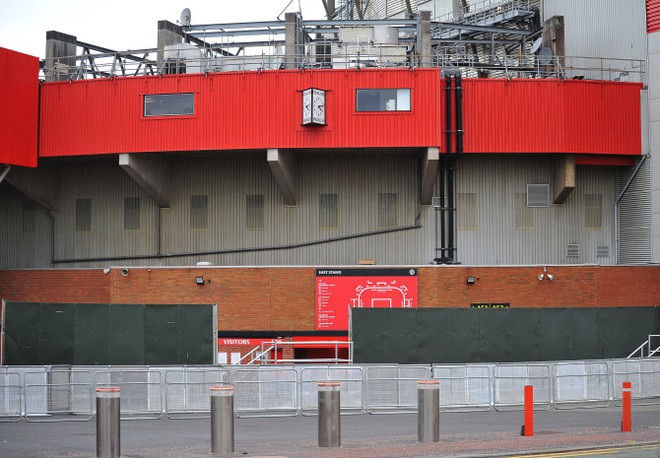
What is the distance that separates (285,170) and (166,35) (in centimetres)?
899

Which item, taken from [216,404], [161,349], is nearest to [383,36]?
[161,349]

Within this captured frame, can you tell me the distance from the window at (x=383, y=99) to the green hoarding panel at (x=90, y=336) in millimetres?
16466

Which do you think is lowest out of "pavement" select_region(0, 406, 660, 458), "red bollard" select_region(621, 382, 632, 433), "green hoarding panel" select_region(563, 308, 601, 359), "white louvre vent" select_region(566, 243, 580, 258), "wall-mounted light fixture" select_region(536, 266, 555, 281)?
"pavement" select_region(0, 406, 660, 458)

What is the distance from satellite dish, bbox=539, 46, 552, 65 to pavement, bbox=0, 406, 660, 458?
21.2 m

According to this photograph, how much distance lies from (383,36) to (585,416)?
2489 cm

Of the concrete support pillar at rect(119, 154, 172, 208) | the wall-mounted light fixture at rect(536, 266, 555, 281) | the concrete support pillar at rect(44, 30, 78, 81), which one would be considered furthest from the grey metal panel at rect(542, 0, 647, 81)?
the concrete support pillar at rect(44, 30, 78, 81)

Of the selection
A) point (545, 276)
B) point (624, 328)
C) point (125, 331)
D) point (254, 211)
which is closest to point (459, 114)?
point (545, 276)

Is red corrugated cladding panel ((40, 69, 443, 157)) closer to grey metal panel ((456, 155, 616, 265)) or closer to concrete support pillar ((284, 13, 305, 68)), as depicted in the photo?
concrete support pillar ((284, 13, 305, 68))

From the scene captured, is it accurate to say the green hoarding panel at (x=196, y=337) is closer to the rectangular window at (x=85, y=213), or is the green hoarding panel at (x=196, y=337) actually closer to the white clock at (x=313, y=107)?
the white clock at (x=313, y=107)

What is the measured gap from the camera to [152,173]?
43.6m

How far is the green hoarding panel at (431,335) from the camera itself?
3100cm

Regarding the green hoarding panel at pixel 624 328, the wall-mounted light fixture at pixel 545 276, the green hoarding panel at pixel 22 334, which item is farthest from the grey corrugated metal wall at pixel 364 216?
the green hoarding panel at pixel 22 334

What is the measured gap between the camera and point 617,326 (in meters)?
33.8

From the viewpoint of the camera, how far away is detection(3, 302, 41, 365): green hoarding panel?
2825cm
